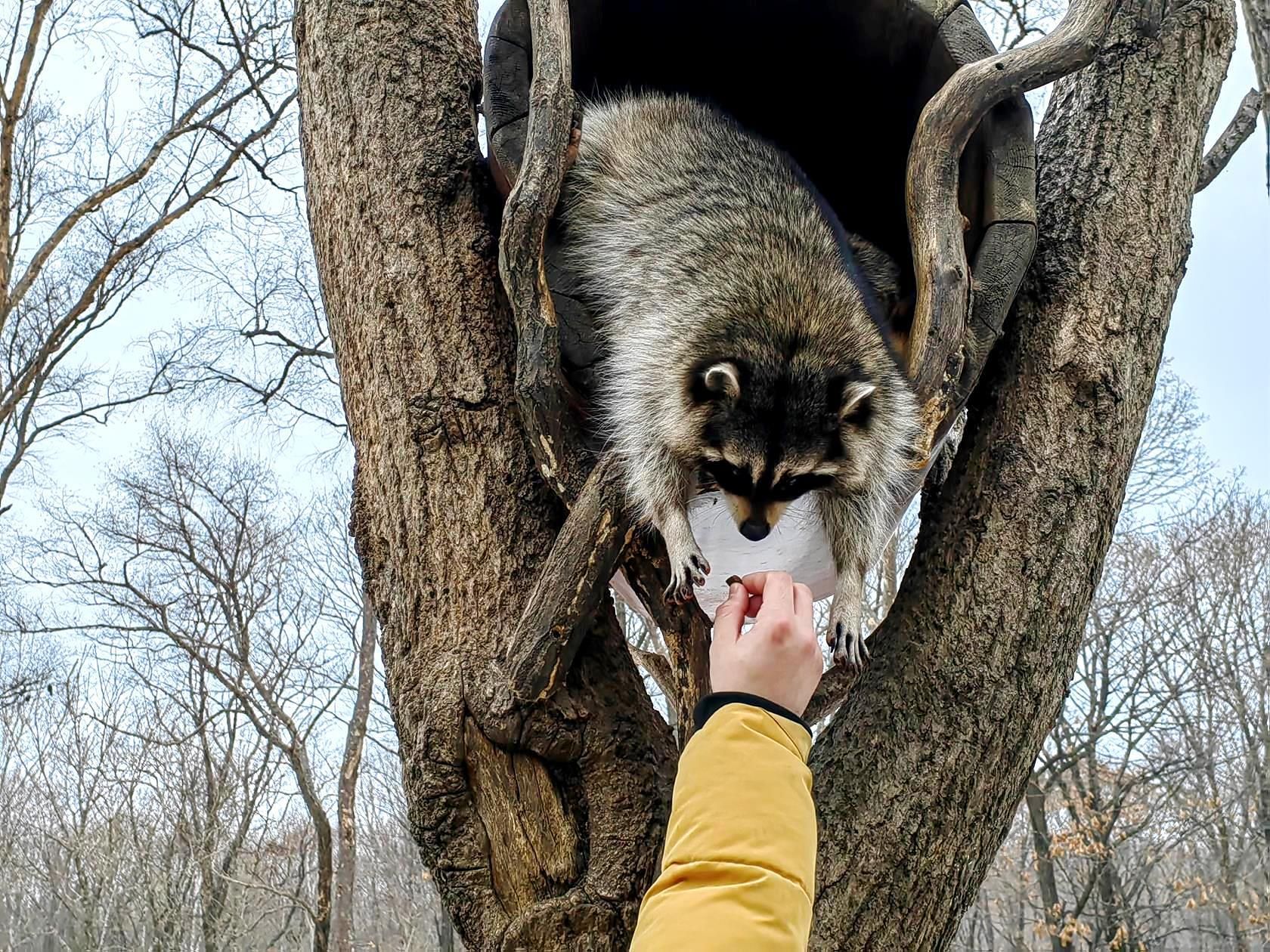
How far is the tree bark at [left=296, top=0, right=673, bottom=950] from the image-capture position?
2.09m

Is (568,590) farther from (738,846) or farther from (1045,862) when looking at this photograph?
(1045,862)

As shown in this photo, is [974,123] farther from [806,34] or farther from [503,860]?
[503,860]

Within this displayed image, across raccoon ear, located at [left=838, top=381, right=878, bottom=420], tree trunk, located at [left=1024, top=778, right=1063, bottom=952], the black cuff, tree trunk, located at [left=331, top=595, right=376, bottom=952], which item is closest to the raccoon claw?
raccoon ear, located at [left=838, top=381, right=878, bottom=420]

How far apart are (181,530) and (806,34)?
859cm

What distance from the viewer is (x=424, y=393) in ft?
7.95

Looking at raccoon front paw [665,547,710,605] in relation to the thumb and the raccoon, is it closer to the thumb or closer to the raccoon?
the raccoon

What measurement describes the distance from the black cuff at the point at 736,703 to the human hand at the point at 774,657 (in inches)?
1.1

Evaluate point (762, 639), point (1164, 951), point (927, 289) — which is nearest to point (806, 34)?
point (927, 289)

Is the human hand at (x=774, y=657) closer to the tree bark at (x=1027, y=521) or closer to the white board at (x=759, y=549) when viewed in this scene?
the tree bark at (x=1027, y=521)

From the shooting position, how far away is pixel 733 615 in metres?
1.64

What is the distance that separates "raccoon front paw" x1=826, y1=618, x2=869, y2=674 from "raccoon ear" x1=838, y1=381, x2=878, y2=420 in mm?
535

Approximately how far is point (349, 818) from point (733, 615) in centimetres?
918

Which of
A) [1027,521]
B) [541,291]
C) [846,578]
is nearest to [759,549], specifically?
[846,578]

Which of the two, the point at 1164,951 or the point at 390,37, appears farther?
the point at 1164,951
